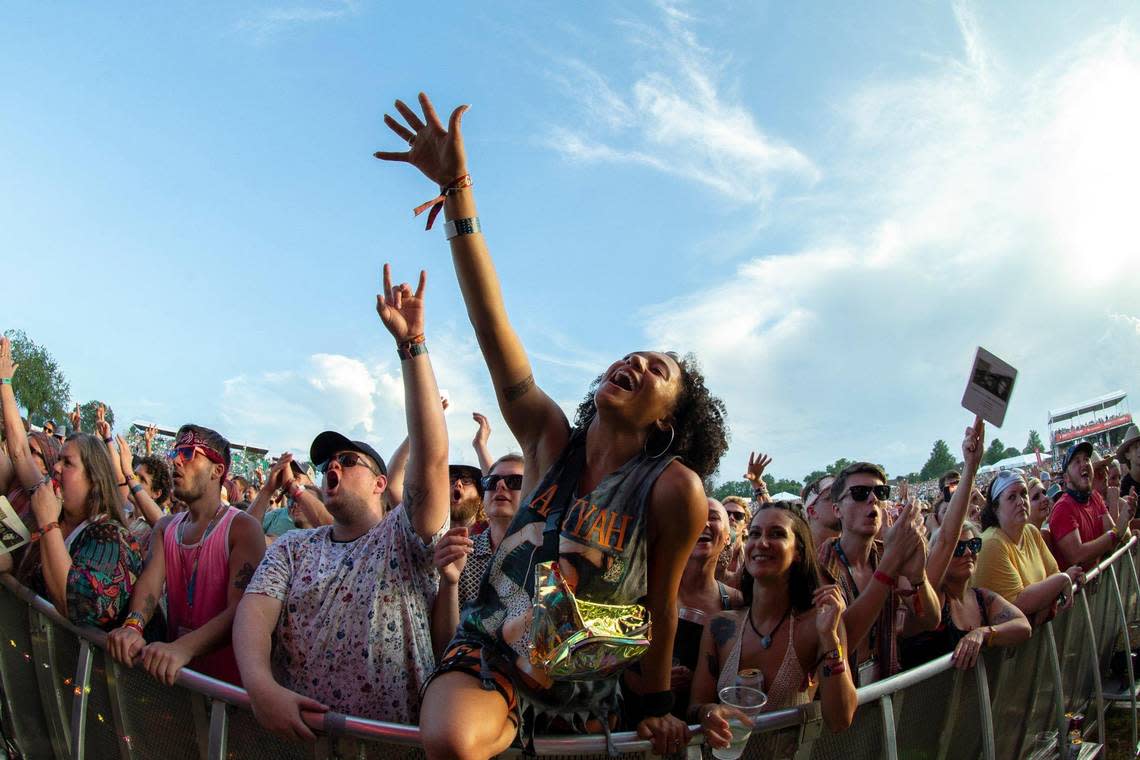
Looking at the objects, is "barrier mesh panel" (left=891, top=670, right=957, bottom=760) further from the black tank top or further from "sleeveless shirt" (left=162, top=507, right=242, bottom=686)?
"sleeveless shirt" (left=162, top=507, right=242, bottom=686)

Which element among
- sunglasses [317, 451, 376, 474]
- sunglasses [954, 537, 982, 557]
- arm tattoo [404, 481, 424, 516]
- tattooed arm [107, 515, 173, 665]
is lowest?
tattooed arm [107, 515, 173, 665]

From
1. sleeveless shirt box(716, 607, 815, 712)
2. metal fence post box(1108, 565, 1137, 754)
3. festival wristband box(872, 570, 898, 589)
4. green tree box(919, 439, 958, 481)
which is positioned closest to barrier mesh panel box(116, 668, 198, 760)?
sleeveless shirt box(716, 607, 815, 712)

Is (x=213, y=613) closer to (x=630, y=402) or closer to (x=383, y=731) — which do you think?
(x=383, y=731)

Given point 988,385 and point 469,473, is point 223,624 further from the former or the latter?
point 988,385

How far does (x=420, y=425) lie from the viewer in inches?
103

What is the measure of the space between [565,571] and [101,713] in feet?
7.54

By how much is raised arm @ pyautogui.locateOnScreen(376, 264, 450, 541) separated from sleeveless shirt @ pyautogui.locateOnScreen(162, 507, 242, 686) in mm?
1083

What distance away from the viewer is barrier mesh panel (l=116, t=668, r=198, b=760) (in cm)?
272

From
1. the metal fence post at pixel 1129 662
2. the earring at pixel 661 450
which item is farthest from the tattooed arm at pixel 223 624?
the metal fence post at pixel 1129 662

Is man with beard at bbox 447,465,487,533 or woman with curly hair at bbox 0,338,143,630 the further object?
man with beard at bbox 447,465,487,533

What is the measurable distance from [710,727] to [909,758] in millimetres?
1167

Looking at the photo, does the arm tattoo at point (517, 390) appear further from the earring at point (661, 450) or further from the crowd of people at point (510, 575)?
the earring at point (661, 450)

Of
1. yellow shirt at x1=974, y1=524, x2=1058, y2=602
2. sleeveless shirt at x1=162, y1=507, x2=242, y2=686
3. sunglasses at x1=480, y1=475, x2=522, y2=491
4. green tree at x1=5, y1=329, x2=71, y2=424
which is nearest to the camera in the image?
sleeveless shirt at x1=162, y1=507, x2=242, y2=686

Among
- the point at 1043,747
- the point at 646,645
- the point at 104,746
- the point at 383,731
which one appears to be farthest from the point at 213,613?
the point at 1043,747
